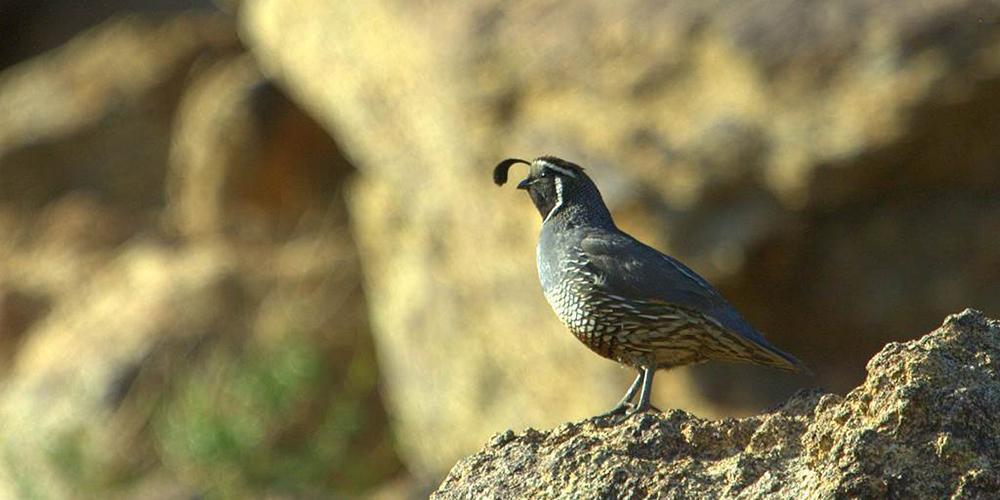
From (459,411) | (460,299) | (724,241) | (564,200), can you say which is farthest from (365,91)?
(564,200)

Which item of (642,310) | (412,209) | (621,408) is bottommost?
(621,408)

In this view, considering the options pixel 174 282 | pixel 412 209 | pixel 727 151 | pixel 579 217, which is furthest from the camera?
pixel 174 282

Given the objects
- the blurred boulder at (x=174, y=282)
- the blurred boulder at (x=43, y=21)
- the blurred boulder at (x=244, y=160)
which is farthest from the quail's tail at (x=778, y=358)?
the blurred boulder at (x=43, y=21)

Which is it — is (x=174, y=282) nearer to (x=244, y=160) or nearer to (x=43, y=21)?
(x=244, y=160)

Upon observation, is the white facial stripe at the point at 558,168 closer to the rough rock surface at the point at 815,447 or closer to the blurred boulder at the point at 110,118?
the rough rock surface at the point at 815,447

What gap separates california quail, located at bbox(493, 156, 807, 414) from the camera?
4.81 meters

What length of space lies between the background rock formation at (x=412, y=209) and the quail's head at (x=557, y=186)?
2.09 m

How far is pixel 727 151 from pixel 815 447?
435 centimetres

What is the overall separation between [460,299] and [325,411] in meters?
2.69

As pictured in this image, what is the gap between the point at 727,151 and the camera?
24.6ft

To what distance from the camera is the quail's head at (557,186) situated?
5.43m

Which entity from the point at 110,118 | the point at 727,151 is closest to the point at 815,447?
the point at 727,151

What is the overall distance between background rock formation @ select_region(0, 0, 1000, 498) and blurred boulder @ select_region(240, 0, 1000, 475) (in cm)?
1

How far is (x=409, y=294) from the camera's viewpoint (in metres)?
9.62
